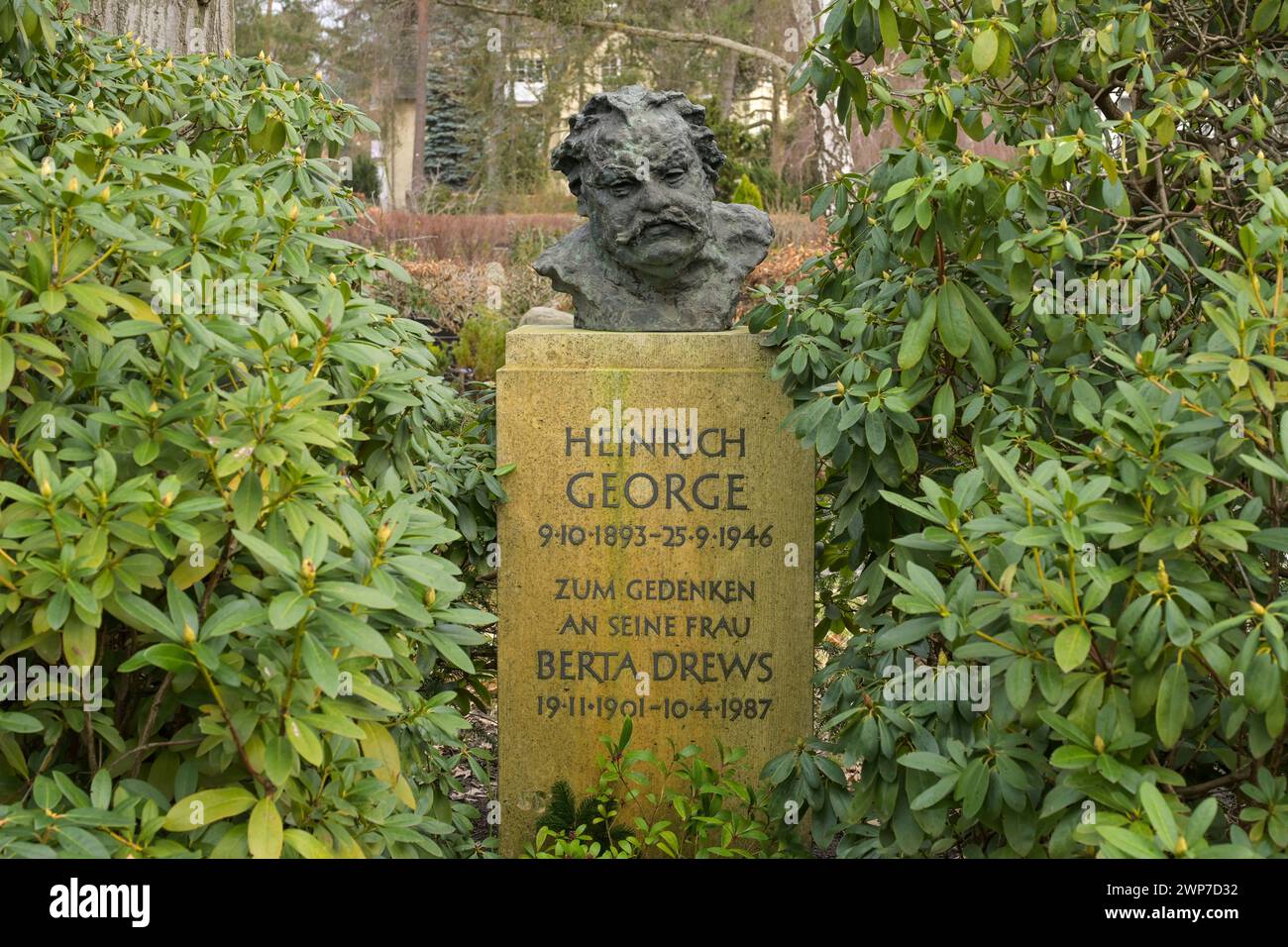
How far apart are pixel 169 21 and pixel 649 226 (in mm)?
2754

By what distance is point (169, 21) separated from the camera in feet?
18.3

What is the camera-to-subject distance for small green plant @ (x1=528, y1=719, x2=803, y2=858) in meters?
3.92

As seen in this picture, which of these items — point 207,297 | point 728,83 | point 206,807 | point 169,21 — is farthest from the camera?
point 728,83

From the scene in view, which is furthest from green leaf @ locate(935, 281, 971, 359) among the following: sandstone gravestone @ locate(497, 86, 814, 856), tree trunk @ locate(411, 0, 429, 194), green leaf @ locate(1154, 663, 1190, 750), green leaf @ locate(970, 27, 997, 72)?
tree trunk @ locate(411, 0, 429, 194)

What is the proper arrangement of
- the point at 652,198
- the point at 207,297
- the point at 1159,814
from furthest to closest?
the point at 652,198 < the point at 207,297 < the point at 1159,814

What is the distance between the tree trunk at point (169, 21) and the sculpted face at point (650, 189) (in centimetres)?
235

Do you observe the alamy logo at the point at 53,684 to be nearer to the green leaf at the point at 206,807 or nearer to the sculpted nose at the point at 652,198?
the green leaf at the point at 206,807

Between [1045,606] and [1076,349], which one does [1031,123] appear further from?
[1045,606]

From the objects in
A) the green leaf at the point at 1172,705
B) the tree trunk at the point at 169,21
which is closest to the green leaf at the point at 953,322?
the green leaf at the point at 1172,705

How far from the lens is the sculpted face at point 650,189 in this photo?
13.5ft

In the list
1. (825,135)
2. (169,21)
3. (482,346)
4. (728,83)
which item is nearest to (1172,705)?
(169,21)

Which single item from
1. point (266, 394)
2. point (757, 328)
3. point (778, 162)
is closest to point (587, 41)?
point (778, 162)

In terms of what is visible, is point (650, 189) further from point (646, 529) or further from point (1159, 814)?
point (1159, 814)

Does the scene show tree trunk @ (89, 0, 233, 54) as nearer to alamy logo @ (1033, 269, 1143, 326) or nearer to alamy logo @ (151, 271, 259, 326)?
alamy logo @ (151, 271, 259, 326)
